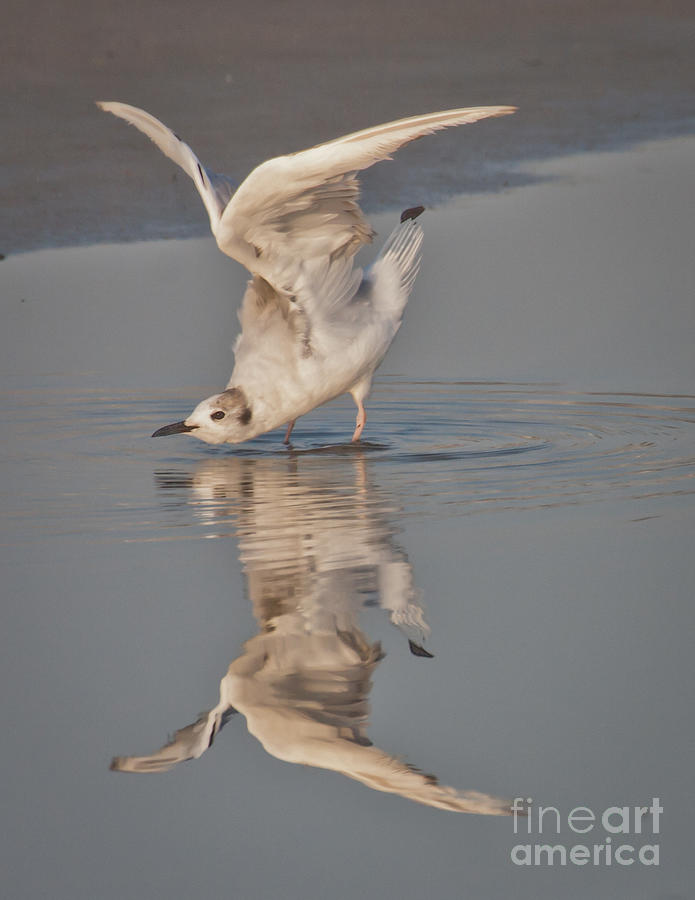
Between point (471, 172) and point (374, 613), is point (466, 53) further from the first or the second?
point (374, 613)

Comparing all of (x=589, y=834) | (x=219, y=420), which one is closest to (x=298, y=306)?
(x=219, y=420)

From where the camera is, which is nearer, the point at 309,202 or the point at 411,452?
the point at 309,202

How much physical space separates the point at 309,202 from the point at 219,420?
1.17m

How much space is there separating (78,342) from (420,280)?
2.27m

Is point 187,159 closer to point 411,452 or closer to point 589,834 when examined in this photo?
point 411,452

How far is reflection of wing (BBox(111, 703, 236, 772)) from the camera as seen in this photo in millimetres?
3770

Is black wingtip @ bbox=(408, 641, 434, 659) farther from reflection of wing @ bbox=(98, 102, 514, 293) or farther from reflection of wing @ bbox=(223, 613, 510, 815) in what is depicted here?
reflection of wing @ bbox=(98, 102, 514, 293)

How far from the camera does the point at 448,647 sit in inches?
175

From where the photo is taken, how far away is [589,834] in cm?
348

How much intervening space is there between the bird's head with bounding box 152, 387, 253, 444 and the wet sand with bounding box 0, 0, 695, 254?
4317mm

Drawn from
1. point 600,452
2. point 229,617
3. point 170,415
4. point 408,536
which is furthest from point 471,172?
point 229,617

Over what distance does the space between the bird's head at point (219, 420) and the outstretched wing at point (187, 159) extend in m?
0.74

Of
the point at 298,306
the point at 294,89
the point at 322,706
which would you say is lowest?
the point at 322,706

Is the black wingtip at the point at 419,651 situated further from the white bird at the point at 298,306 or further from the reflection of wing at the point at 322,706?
the white bird at the point at 298,306
